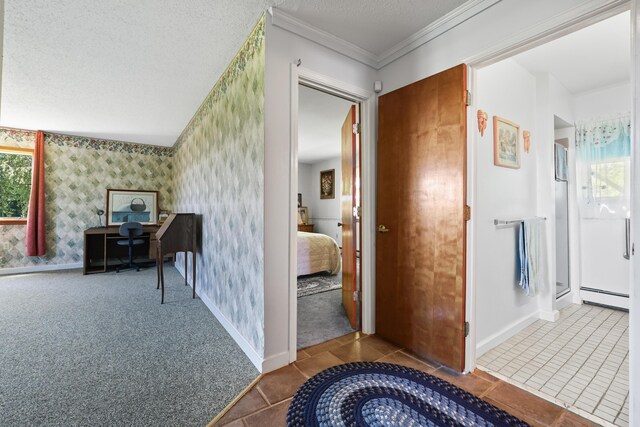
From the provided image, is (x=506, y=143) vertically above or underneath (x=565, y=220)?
above

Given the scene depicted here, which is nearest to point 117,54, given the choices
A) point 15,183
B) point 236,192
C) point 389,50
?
point 236,192

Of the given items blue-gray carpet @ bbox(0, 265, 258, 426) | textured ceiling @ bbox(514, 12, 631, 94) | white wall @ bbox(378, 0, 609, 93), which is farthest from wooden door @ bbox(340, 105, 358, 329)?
textured ceiling @ bbox(514, 12, 631, 94)

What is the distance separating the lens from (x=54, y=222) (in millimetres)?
4980

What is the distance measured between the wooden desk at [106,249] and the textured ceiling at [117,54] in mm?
1883

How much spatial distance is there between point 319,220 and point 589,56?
5.71m

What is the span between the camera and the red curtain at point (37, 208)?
15.2 ft

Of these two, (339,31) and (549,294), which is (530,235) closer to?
(549,294)

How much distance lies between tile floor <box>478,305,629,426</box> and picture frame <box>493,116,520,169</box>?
4.91 feet

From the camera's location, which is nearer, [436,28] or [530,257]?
[436,28]

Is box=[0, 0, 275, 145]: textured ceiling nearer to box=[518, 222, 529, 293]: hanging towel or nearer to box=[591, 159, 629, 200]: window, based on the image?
box=[518, 222, 529, 293]: hanging towel

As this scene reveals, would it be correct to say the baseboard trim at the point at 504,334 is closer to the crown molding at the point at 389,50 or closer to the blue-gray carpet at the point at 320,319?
the blue-gray carpet at the point at 320,319

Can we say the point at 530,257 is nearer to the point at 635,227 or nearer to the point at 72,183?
the point at 635,227

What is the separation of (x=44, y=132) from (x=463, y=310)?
6546 mm

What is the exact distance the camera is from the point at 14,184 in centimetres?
471
